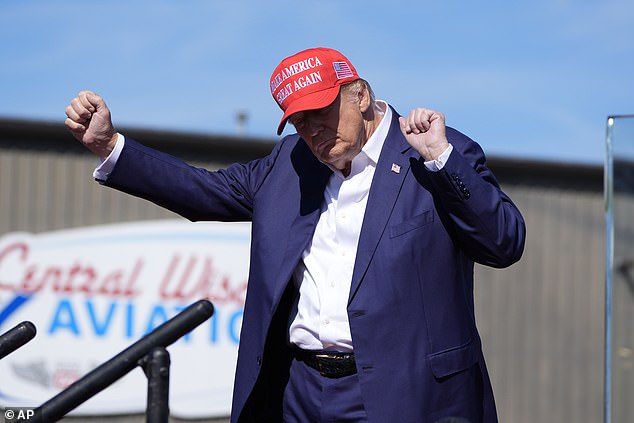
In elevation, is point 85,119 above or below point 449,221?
above

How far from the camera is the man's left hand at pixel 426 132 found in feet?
7.69

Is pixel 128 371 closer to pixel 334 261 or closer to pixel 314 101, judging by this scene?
pixel 334 261

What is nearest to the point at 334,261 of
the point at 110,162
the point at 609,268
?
the point at 110,162

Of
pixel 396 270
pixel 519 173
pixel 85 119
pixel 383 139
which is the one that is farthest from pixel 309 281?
pixel 519 173

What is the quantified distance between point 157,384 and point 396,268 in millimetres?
720

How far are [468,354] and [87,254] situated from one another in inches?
243

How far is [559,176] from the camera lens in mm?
9578

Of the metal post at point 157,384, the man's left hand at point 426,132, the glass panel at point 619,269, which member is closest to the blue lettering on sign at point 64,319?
the glass panel at point 619,269

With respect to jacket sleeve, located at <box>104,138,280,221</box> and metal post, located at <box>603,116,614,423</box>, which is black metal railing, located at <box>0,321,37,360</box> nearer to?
jacket sleeve, located at <box>104,138,280,221</box>

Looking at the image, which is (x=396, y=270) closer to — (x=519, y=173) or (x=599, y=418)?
(x=519, y=173)

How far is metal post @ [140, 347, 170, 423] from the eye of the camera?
1873 mm

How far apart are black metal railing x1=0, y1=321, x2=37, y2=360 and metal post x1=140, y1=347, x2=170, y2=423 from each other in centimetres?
56

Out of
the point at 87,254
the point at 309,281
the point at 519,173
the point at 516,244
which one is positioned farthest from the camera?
the point at 519,173

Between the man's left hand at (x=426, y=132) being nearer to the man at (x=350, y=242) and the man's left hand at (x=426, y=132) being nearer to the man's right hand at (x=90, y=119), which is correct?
the man at (x=350, y=242)
